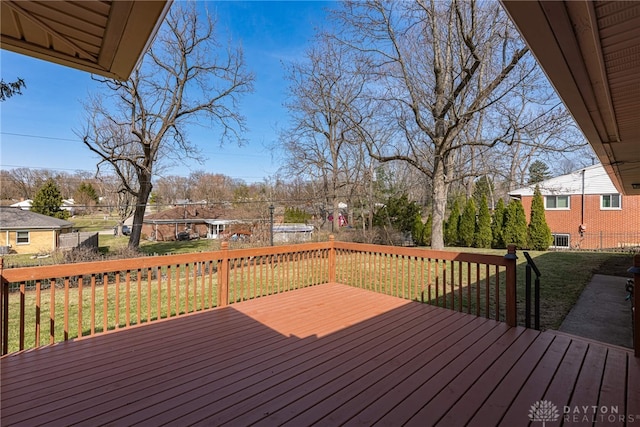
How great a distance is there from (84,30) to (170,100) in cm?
1302

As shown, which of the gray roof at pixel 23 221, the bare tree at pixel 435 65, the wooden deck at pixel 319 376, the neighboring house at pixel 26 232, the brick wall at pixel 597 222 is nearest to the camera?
the wooden deck at pixel 319 376

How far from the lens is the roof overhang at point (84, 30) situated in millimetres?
1411

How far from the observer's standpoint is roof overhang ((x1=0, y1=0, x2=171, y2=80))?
1.41 m

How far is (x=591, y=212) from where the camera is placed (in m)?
15.1

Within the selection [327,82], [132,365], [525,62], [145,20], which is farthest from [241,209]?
[145,20]

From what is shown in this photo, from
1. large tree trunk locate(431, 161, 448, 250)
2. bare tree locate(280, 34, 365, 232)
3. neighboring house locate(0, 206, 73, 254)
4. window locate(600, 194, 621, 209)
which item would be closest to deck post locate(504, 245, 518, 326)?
large tree trunk locate(431, 161, 448, 250)

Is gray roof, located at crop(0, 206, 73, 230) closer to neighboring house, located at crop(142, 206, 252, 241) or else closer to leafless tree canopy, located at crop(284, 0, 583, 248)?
neighboring house, located at crop(142, 206, 252, 241)

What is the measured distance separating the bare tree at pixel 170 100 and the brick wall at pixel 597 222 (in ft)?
52.0

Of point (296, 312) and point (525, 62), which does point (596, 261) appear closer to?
point (525, 62)

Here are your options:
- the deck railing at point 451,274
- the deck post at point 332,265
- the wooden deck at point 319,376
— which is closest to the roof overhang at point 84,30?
the wooden deck at point 319,376

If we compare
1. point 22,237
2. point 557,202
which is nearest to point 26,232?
point 22,237

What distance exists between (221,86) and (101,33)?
12.8 meters

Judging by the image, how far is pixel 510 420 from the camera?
188 cm

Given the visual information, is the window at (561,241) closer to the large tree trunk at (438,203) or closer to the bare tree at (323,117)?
the large tree trunk at (438,203)
